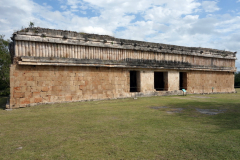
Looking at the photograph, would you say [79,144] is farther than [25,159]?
Yes

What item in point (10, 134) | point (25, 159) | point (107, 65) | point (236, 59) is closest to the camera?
point (25, 159)

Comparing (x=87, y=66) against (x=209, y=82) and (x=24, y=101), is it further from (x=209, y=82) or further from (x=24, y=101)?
(x=209, y=82)

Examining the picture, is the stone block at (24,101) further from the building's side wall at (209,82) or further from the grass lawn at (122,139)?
the building's side wall at (209,82)

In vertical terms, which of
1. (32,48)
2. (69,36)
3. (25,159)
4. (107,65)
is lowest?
(25,159)

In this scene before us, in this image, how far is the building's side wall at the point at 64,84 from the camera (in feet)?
32.3

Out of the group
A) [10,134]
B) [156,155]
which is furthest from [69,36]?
[156,155]

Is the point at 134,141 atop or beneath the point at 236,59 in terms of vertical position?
beneath

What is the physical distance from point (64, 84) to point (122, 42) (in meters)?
5.37

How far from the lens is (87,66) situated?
38.8 feet

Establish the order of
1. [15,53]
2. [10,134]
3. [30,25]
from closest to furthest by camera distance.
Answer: [10,134]
[15,53]
[30,25]

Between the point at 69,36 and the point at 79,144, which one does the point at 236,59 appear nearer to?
the point at 69,36

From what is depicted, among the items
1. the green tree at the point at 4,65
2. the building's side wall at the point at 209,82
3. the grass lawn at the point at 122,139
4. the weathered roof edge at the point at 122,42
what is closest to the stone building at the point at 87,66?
the weathered roof edge at the point at 122,42

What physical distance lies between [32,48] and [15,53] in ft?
3.04

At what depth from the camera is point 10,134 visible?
197 inches
